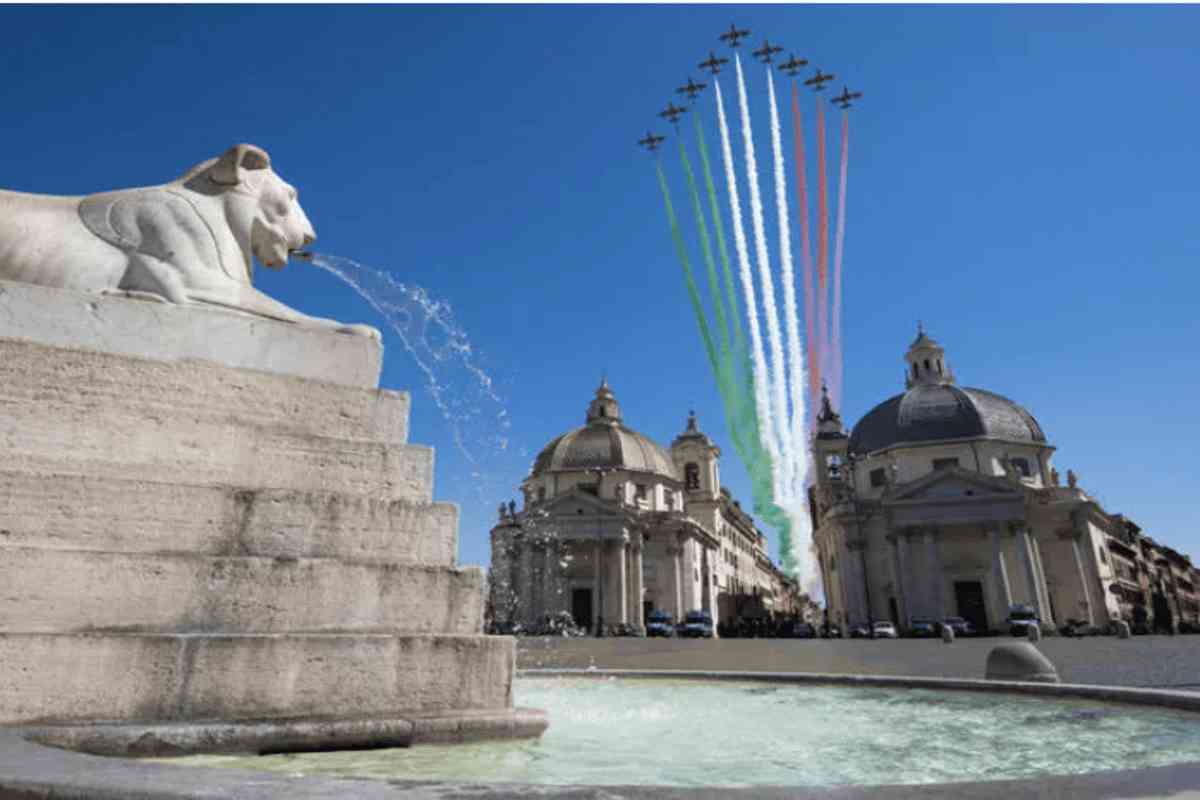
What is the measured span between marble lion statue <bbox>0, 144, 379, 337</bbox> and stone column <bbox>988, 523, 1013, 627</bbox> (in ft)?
183

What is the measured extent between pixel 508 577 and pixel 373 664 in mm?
56846

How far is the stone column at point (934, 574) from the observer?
52.3 metres

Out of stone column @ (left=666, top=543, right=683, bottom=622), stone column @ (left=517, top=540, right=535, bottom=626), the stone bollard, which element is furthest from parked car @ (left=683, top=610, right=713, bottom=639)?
the stone bollard

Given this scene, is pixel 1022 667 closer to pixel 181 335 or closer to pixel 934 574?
pixel 181 335

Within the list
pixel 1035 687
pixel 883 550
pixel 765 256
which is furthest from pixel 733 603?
pixel 1035 687

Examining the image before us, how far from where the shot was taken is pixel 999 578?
5166 cm

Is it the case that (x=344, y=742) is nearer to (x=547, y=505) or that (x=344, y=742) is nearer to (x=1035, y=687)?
(x=1035, y=687)

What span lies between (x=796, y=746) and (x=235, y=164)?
637 centimetres

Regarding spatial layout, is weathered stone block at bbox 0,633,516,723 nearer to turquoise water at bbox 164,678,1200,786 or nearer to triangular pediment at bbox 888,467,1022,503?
turquoise water at bbox 164,678,1200,786

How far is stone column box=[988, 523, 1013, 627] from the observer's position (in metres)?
51.0

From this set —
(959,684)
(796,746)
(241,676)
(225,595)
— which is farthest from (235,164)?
(959,684)

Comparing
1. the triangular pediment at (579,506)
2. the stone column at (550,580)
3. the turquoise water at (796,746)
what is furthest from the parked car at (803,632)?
the turquoise water at (796,746)

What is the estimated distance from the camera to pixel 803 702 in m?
7.57

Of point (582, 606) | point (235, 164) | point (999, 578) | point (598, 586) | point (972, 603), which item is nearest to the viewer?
point (235, 164)
